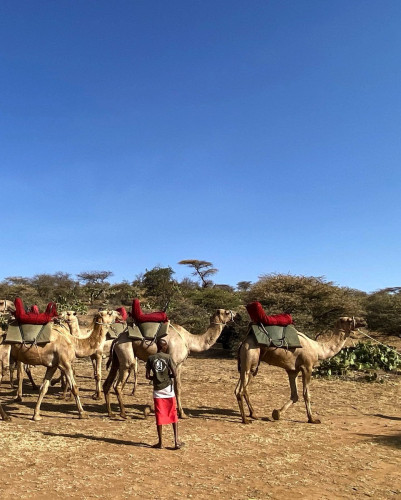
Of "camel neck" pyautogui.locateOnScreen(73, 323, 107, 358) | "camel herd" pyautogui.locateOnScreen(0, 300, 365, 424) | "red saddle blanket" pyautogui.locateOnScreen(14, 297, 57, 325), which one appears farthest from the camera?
"camel neck" pyautogui.locateOnScreen(73, 323, 107, 358)

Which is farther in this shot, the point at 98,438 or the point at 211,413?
the point at 211,413

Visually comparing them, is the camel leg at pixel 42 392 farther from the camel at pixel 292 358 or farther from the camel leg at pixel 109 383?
the camel at pixel 292 358

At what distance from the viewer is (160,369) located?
742 centimetres

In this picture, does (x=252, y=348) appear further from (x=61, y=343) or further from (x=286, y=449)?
(x=61, y=343)

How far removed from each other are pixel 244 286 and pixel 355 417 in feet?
184

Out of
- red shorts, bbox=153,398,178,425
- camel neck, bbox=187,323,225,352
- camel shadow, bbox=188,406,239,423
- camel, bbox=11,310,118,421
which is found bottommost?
camel shadow, bbox=188,406,239,423

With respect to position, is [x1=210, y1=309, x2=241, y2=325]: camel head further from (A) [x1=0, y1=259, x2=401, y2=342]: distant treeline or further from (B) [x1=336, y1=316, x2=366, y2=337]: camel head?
(A) [x1=0, y1=259, x2=401, y2=342]: distant treeline

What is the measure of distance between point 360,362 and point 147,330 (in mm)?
9770

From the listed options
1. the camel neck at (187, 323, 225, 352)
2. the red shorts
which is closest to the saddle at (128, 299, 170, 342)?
the camel neck at (187, 323, 225, 352)

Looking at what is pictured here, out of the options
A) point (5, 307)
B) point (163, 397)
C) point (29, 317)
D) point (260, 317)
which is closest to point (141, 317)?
point (29, 317)

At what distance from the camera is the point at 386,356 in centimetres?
1659

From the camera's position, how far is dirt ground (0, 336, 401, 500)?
5809 mm

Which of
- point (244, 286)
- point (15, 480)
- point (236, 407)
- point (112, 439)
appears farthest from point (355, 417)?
point (244, 286)

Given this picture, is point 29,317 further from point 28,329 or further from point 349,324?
point 349,324
